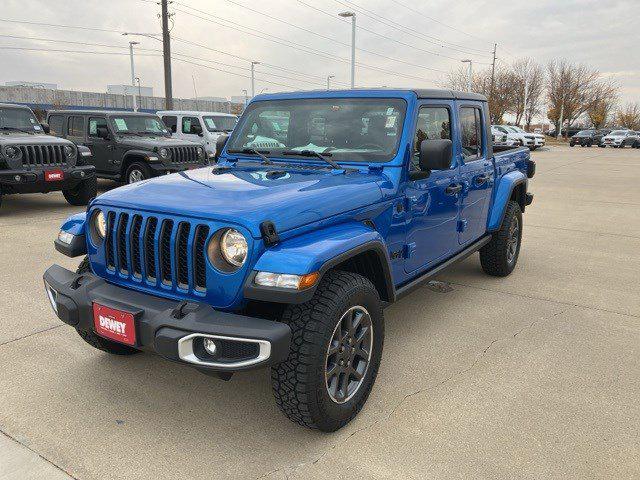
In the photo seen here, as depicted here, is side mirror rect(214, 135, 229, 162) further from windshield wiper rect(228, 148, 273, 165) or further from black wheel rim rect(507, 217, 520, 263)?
black wheel rim rect(507, 217, 520, 263)

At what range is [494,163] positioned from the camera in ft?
16.2

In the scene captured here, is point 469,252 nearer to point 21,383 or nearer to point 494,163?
point 494,163

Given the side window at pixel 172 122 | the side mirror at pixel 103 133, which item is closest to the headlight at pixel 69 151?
the side mirror at pixel 103 133

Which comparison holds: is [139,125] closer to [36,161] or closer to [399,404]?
[36,161]

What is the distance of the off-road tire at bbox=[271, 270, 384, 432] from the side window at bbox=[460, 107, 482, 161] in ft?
7.04

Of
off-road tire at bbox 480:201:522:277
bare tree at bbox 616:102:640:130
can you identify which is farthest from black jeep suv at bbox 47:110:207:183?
bare tree at bbox 616:102:640:130

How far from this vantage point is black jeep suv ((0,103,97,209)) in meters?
8.15

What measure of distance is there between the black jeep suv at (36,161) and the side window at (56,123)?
1.79m

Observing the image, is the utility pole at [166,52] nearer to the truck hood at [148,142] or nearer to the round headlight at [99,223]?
the truck hood at [148,142]

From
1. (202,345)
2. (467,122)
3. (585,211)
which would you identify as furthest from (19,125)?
(585,211)

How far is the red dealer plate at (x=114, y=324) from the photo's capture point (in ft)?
8.20

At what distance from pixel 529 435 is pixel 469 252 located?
6.79ft

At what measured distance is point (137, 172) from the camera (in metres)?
10.4

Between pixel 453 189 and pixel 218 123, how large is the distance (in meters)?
11.4
